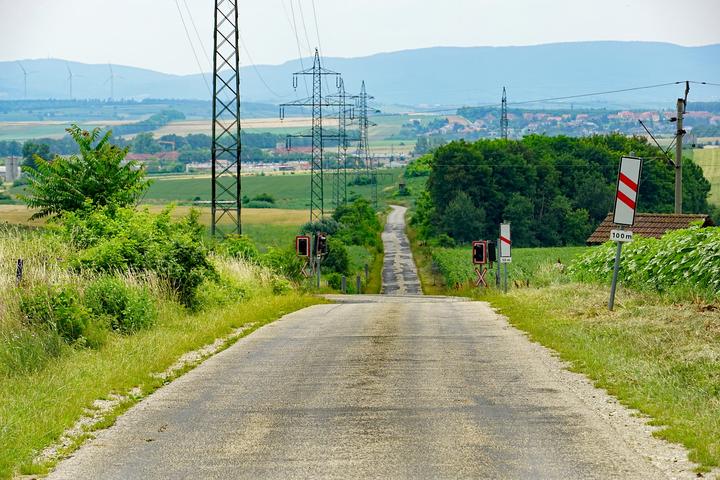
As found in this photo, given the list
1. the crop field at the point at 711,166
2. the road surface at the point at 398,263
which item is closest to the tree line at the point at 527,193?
the road surface at the point at 398,263

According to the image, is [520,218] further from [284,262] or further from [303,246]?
[284,262]

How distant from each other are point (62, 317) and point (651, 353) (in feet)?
27.8

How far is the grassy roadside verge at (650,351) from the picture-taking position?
10.0 meters

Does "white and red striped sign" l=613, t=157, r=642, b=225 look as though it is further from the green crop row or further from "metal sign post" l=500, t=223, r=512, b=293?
"metal sign post" l=500, t=223, r=512, b=293

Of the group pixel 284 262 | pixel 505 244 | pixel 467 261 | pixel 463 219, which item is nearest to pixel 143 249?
pixel 505 244

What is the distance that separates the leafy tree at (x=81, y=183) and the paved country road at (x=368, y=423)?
1596cm

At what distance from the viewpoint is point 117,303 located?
723 inches

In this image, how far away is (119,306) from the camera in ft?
60.3

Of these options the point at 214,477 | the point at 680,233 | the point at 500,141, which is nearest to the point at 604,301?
the point at 680,233

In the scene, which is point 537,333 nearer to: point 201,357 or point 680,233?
point 201,357

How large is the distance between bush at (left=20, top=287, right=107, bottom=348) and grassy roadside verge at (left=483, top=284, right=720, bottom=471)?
6889 mm

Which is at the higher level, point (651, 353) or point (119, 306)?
point (651, 353)

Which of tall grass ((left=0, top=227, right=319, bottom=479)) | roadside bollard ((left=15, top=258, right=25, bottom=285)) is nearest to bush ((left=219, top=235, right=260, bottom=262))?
tall grass ((left=0, top=227, right=319, bottom=479))

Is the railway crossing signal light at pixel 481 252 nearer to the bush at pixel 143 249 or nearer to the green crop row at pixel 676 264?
the green crop row at pixel 676 264
